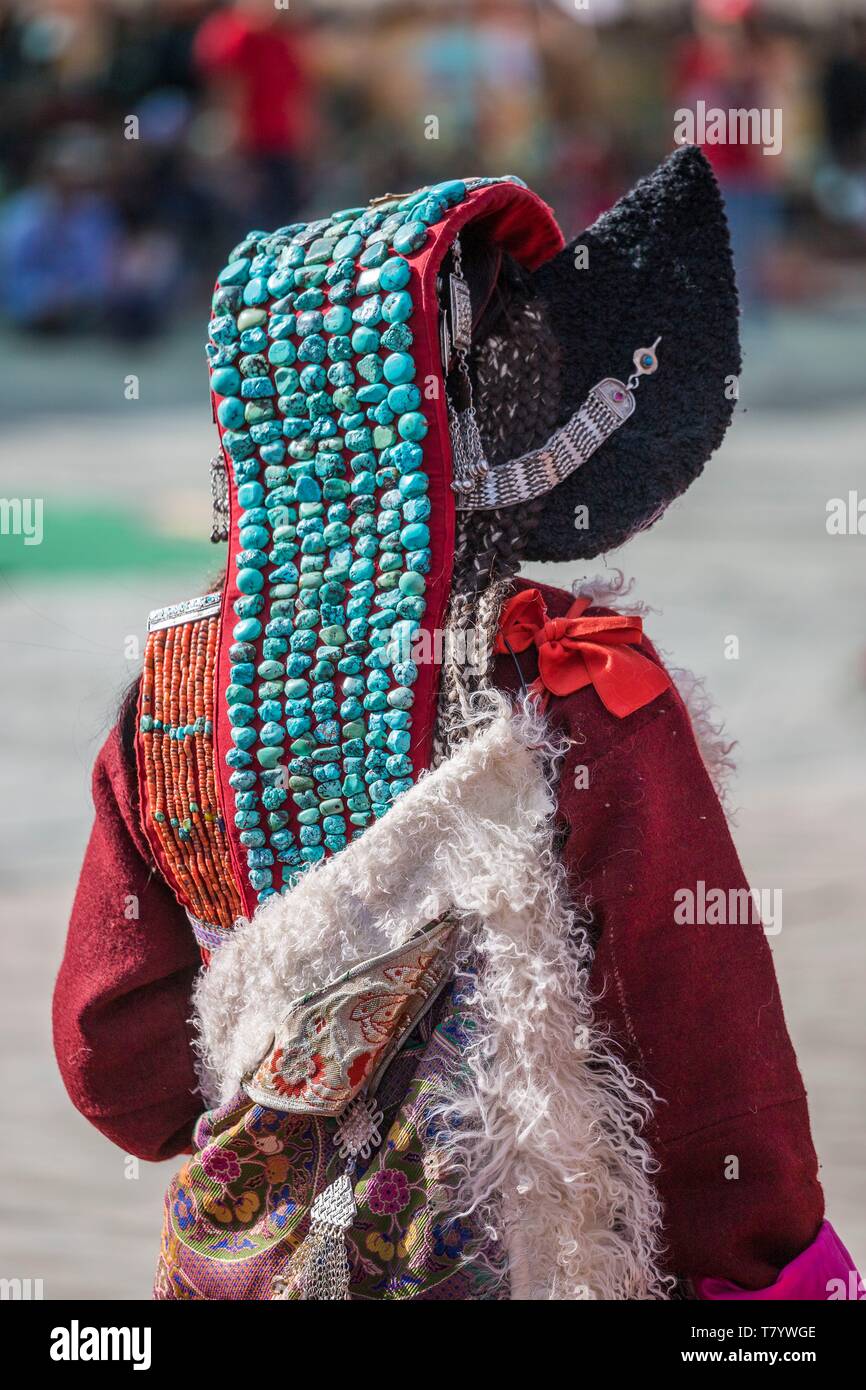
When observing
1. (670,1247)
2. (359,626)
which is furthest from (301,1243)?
(359,626)

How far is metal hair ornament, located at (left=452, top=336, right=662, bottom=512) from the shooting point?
5.03 feet

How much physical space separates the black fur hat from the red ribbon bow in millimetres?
81

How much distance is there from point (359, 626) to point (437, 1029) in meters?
0.39

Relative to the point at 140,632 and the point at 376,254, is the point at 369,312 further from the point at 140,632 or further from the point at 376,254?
the point at 140,632

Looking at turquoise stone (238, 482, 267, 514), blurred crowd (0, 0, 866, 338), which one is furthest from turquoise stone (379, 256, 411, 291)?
blurred crowd (0, 0, 866, 338)

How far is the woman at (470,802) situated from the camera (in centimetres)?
148

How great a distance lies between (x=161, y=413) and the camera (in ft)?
32.0

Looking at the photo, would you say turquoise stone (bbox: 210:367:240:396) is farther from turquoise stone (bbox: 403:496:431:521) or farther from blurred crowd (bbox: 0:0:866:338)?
blurred crowd (bbox: 0:0:866:338)

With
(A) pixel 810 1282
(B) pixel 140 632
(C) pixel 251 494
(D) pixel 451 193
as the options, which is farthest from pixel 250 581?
(B) pixel 140 632

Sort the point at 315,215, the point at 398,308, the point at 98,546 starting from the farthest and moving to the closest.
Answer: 1. the point at 315,215
2. the point at 98,546
3. the point at 398,308

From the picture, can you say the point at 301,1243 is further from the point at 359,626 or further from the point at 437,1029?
the point at 359,626

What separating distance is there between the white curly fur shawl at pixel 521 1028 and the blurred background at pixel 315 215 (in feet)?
5.72

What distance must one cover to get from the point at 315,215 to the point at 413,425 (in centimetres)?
1083

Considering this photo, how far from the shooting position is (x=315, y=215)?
38.6 ft
